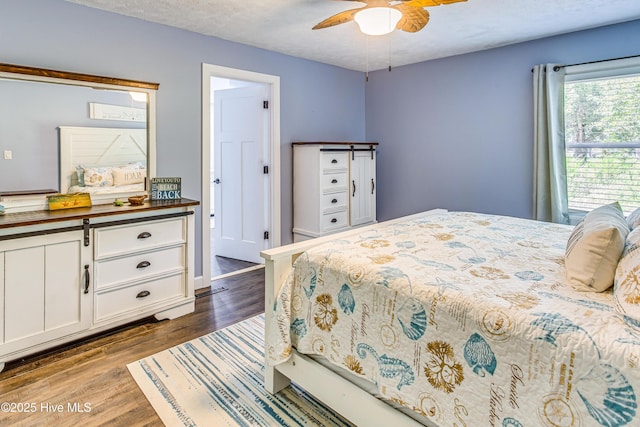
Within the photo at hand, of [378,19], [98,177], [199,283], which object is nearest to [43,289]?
[98,177]

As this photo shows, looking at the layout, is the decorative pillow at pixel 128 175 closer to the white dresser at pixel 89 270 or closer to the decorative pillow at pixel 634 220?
the white dresser at pixel 89 270

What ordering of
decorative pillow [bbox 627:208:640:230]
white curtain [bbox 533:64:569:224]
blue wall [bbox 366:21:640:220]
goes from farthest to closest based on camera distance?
blue wall [bbox 366:21:640:220] < white curtain [bbox 533:64:569:224] < decorative pillow [bbox 627:208:640:230]

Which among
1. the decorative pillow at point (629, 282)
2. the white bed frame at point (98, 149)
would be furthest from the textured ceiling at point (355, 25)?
the decorative pillow at point (629, 282)

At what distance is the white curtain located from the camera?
341 centimetres

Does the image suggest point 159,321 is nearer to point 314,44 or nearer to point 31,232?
point 31,232

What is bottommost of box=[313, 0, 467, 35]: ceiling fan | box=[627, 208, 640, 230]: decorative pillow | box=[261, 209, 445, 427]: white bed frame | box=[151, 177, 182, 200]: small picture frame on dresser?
box=[261, 209, 445, 427]: white bed frame

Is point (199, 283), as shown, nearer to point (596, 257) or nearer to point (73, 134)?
point (73, 134)

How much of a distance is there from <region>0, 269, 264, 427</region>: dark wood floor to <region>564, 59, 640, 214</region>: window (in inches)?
123

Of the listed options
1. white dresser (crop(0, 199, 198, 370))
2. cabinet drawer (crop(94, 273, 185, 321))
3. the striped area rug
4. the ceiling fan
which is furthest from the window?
cabinet drawer (crop(94, 273, 185, 321))

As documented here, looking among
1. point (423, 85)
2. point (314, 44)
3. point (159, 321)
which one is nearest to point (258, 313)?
point (159, 321)

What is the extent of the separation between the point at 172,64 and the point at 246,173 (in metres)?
1.39

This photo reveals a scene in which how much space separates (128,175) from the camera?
9.70ft

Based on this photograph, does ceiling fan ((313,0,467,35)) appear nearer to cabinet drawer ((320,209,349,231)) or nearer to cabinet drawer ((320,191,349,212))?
cabinet drawer ((320,191,349,212))

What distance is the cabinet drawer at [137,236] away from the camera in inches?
97.0
